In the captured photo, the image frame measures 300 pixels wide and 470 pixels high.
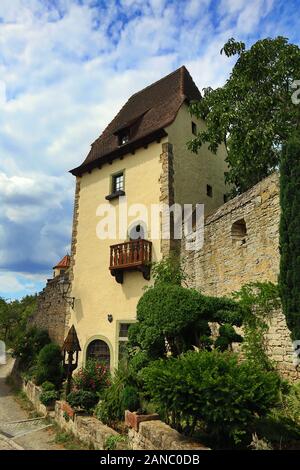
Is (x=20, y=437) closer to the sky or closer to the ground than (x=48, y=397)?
closer to the ground

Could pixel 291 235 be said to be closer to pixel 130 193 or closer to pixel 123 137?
pixel 130 193

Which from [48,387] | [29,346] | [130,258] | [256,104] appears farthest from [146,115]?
[29,346]

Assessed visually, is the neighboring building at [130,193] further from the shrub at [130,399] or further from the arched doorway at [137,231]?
the shrub at [130,399]

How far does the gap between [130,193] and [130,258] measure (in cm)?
265

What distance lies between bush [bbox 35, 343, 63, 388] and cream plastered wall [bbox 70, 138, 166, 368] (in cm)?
145

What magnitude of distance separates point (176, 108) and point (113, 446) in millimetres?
11409

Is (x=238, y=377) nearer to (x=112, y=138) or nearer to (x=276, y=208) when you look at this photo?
(x=276, y=208)

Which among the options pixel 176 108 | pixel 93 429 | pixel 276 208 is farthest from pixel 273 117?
pixel 93 429

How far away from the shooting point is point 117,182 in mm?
14703

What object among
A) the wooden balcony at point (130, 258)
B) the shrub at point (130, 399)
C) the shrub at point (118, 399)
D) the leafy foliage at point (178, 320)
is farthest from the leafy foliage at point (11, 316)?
the leafy foliage at point (178, 320)

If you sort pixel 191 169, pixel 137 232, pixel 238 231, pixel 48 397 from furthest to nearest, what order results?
pixel 191 169 → pixel 137 232 → pixel 48 397 → pixel 238 231

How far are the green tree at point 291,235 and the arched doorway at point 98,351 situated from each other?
806 cm

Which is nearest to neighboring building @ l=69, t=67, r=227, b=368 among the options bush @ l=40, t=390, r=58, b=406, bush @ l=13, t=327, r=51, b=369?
bush @ l=13, t=327, r=51, b=369

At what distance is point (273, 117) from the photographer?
1184 centimetres
